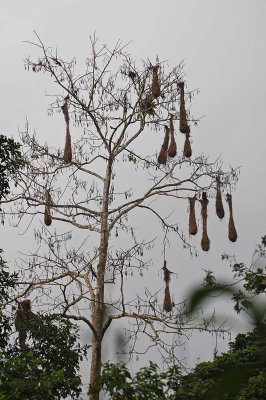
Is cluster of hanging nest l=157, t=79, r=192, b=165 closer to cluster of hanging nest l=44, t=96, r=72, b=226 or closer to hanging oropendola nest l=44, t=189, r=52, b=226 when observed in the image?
cluster of hanging nest l=44, t=96, r=72, b=226

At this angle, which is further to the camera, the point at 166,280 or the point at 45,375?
the point at 166,280

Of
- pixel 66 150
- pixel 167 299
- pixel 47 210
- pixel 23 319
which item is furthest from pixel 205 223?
pixel 23 319

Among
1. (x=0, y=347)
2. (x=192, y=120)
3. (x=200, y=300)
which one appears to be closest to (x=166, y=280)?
(x=0, y=347)

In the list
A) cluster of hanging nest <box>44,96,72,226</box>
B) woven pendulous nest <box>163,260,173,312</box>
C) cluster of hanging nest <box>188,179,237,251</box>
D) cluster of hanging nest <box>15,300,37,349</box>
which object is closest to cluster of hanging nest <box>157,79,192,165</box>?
cluster of hanging nest <box>188,179,237,251</box>

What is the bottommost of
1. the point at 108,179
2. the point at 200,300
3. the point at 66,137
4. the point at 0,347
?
the point at 200,300

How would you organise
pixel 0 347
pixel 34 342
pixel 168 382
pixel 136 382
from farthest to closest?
pixel 34 342 → pixel 0 347 → pixel 168 382 → pixel 136 382

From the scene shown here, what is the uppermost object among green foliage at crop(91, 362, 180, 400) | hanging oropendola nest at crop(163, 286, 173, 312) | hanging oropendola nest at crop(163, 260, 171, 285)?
hanging oropendola nest at crop(163, 260, 171, 285)

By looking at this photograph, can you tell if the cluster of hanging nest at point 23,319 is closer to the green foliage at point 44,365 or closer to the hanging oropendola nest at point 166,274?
the green foliage at point 44,365

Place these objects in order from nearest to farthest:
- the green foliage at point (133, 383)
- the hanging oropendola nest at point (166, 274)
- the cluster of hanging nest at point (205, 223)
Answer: the green foliage at point (133, 383) → the cluster of hanging nest at point (205, 223) → the hanging oropendola nest at point (166, 274)

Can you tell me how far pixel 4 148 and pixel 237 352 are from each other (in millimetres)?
8476

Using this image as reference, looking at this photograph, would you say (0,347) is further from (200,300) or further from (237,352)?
(200,300)

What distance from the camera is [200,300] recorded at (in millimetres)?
599

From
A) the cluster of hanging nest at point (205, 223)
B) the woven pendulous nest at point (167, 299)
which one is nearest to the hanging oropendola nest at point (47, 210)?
the woven pendulous nest at point (167, 299)

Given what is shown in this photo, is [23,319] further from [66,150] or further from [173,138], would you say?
[173,138]
